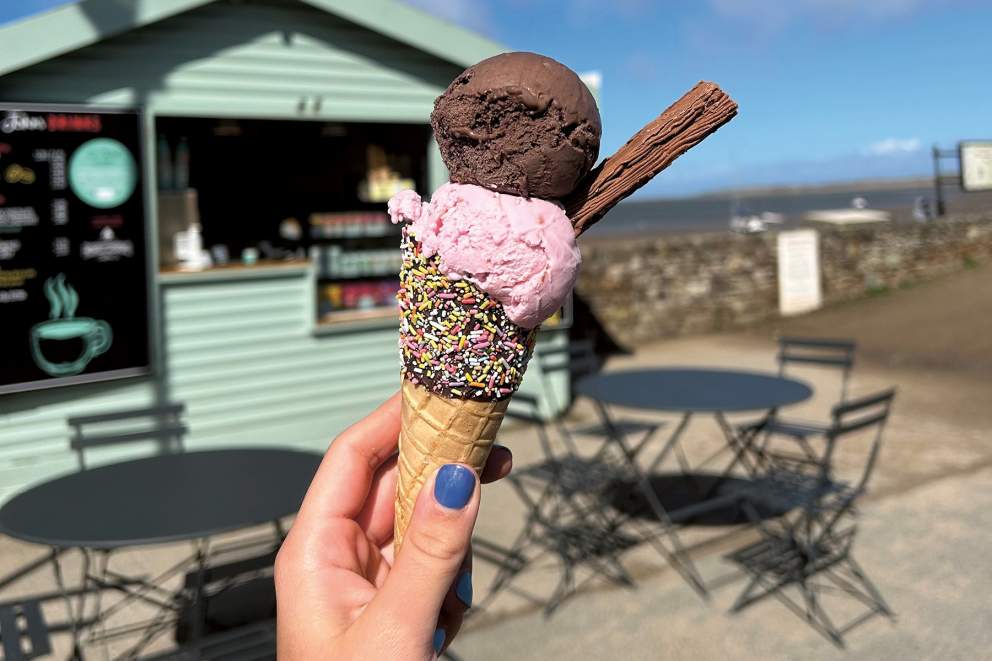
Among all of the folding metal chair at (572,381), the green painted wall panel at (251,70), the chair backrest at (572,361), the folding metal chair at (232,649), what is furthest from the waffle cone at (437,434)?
the green painted wall panel at (251,70)

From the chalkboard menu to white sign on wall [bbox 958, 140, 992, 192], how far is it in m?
16.6

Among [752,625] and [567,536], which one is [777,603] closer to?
[752,625]

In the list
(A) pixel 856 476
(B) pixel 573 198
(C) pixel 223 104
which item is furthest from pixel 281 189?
(B) pixel 573 198

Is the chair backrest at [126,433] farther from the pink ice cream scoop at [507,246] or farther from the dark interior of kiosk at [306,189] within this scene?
the pink ice cream scoop at [507,246]

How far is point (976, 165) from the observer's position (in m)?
17.6

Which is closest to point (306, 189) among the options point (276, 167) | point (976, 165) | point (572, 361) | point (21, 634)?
point (276, 167)

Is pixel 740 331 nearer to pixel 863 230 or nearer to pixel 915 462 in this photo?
pixel 863 230

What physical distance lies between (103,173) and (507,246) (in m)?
5.61

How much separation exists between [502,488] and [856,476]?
2858 millimetres

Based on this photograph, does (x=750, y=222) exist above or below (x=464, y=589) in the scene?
above

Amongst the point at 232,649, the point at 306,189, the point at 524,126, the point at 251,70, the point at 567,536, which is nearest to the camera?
the point at 524,126

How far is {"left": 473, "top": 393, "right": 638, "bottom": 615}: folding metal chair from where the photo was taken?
4.98 metres

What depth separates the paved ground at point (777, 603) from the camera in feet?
14.1

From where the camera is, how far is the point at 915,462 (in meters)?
Answer: 7.20
